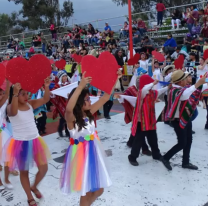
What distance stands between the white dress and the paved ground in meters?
0.88

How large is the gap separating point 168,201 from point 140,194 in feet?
1.24

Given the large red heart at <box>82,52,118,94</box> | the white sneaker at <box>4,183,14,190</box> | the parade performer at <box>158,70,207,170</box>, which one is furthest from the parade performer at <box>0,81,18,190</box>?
the parade performer at <box>158,70,207,170</box>

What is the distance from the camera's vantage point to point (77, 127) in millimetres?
2836

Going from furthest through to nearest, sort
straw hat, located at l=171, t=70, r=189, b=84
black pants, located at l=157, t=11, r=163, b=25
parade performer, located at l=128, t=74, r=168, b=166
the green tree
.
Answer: the green tree
black pants, located at l=157, t=11, r=163, b=25
parade performer, located at l=128, t=74, r=168, b=166
straw hat, located at l=171, t=70, r=189, b=84

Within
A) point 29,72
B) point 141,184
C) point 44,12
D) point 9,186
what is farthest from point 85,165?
point 44,12

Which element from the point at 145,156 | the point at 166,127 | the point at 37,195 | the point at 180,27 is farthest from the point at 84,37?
the point at 37,195

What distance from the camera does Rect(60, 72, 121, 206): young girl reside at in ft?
9.00

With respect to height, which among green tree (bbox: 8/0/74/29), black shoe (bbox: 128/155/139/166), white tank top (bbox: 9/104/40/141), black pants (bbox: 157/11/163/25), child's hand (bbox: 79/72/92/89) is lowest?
black shoe (bbox: 128/155/139/166)

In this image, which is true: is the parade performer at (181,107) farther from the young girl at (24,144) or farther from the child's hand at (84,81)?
the young girl at (24,144)

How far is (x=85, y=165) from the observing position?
277 cm

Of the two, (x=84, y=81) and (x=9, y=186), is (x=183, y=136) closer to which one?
(x=84, y=81)

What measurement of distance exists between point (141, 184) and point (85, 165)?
1506 mm

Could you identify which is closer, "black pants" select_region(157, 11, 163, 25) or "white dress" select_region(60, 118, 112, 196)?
"white dress" select_region(60, 118, 112, 196)

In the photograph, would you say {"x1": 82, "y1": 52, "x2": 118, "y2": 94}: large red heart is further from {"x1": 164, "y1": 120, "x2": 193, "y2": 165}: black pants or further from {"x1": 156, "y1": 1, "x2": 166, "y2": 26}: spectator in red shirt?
{"x1": 156, "y1": 1, "x2": 166, "y2": 26}: spectator in red shirt
